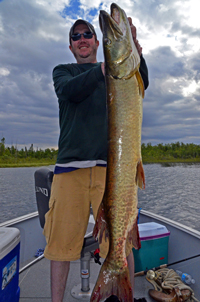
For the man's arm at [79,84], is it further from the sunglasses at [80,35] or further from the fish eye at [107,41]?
the sunglasses at [80,35]

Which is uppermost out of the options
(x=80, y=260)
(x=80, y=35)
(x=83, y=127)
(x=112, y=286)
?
(x=80, y=35)

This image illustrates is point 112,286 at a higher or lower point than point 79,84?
lower

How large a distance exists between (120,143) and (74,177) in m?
0.70

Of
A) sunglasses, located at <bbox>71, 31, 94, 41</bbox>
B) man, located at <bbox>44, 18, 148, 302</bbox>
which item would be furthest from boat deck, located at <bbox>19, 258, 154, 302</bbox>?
sunglasses, located at <bbox>71, 31, 94, 41</bbox>

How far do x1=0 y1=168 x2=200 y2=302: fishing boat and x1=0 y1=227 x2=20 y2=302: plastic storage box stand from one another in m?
0.02

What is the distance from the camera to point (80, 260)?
9.00 feet

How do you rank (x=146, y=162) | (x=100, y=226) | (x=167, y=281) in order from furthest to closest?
(x=146, y=162)
(x=167, y=281)
(x=100, y=226)

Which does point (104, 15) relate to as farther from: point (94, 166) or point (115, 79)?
point (94, 166)

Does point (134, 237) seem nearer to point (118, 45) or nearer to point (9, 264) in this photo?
point (9, 264)

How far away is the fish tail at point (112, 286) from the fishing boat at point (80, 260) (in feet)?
1.87

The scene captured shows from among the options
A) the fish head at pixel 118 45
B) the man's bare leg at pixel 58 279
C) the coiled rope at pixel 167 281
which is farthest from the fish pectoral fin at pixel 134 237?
the coiled rope at pixel 167 281

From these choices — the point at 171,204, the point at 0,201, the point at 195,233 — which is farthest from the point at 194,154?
the point at 195,233

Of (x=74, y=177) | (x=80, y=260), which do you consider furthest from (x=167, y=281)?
(x=74, y=177)

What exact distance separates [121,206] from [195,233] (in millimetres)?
2781
